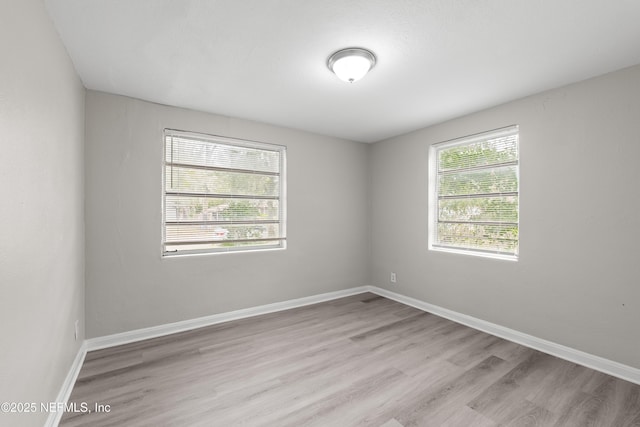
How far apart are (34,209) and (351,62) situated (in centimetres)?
214

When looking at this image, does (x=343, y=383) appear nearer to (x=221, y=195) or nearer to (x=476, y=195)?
(x=221, y=195)

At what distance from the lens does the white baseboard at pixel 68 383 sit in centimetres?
172

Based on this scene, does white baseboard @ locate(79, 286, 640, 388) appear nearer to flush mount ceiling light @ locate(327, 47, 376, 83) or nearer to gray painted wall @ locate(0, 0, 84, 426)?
gray painted wall @ locate(0, 0, 84, 426)

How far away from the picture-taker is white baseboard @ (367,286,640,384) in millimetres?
2273

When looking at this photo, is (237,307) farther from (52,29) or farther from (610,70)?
(610,70)

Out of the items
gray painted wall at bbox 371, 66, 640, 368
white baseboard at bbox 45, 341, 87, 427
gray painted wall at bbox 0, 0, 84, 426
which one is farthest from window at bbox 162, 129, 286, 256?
gray painted wall at bbox 371, 66, 640, 368

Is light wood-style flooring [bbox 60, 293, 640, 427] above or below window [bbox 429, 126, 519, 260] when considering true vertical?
below

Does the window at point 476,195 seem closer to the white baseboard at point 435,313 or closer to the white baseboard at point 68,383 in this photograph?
the white baseboard at point 435,313

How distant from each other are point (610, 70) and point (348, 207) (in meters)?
3.15

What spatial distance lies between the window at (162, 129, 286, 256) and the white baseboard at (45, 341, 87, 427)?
1.12 metres

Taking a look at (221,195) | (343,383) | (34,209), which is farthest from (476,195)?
(34,209)

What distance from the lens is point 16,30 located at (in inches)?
50.0

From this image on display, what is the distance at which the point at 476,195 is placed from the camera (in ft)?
11.1

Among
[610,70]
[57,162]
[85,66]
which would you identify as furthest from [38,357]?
[610,70]
